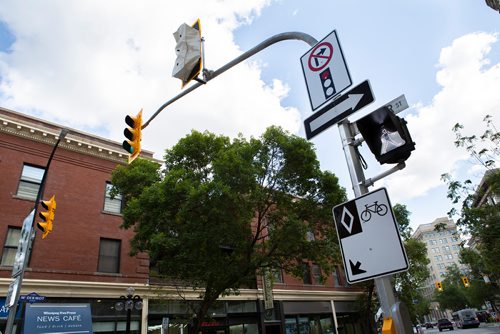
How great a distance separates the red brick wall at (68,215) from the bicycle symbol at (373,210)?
19029 mm

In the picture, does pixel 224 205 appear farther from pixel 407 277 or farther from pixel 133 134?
pixel 407 277

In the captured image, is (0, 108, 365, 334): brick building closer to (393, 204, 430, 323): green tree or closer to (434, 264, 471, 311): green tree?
(393, 204, 430, 323): green tree

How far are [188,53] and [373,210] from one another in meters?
3.96

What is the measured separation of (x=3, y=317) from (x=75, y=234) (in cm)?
495

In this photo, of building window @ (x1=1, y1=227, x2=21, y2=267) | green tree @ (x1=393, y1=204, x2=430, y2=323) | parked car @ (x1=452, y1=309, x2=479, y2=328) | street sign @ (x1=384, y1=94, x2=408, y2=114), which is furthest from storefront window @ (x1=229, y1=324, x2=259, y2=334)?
parked car @ (x1=452, y1=309, x2=479, y2=328)

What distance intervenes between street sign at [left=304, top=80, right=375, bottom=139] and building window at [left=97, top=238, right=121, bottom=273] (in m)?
19.0

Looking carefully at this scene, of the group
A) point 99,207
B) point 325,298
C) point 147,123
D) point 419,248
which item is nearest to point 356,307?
point 325,298

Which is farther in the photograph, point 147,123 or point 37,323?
point 37,323

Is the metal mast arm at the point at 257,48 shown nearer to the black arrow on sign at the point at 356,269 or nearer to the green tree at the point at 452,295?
the black arrow on sign at the point at 356,269

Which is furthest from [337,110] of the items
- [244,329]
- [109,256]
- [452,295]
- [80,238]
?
[452,295]

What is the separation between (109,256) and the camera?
816 inches

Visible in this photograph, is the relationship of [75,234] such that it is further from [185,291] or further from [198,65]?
[198,65]

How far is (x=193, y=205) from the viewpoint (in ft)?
50.2

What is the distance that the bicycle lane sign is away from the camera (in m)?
3.04
